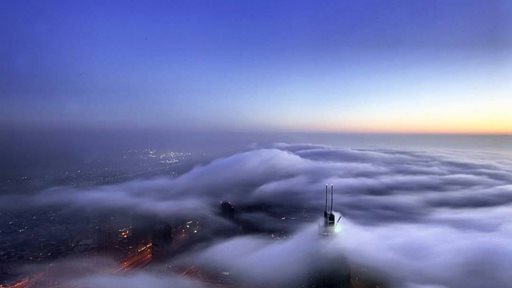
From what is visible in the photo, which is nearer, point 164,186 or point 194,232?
point 194,232

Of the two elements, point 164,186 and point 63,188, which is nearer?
point 63,188

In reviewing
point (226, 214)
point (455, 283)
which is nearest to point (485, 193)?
point (455, 283)

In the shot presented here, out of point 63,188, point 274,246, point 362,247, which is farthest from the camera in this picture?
point 63,188

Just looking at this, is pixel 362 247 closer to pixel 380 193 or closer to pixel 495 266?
pixel 495 266

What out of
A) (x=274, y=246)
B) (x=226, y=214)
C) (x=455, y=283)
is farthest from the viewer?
(x=226, y=214)


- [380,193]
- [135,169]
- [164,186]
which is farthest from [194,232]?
[135,169]

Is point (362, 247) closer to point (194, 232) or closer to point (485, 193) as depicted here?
point (194, 232)

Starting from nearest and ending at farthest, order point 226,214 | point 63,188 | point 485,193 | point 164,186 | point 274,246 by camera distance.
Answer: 1. point 274,246
2. point 485,193
3. point 226,214
4. point 63,188
5. point 164,186

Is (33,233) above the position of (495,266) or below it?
below

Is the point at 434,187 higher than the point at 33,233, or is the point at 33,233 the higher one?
the point at 434,187
